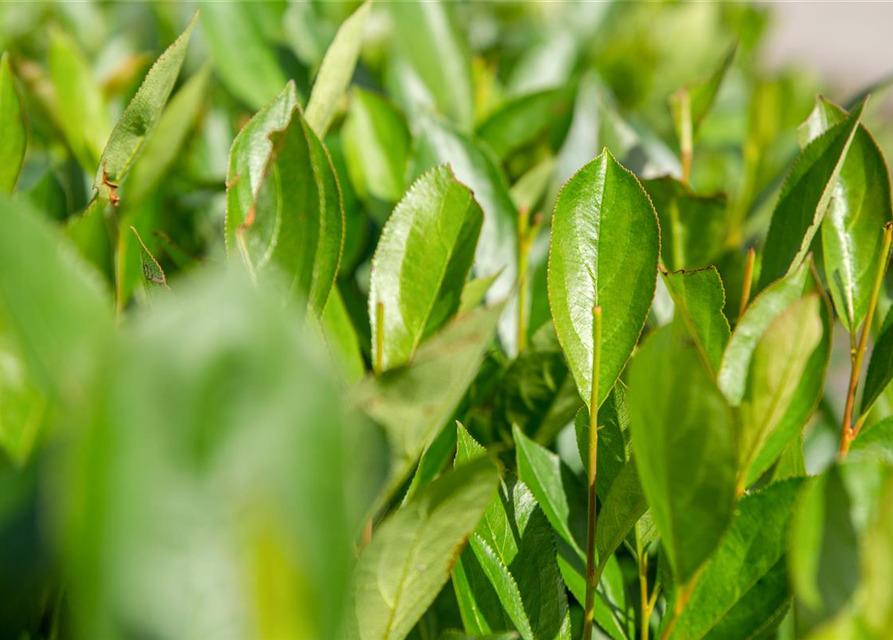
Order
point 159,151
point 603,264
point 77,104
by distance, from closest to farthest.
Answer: point 603,264 < point 159,151 < point 77,104

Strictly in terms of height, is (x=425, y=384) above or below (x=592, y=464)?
above

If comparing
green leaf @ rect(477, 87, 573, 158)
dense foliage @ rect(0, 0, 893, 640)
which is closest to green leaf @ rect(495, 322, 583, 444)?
dense foliage @ rect(0, 0, 893, 640)

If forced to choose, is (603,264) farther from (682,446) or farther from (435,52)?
(435,52)

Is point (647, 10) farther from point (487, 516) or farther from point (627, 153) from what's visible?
point (487, 516)

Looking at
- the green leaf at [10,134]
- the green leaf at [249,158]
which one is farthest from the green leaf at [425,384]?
the green leaf at [10,134]

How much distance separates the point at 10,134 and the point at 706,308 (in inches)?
21.2

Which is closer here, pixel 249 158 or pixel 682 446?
pixel 682 446

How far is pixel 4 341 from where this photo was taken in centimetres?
46

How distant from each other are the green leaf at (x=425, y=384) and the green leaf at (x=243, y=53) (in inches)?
31.4

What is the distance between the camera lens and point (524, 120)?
1.15 metres

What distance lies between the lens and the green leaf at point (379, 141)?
40.2 inches

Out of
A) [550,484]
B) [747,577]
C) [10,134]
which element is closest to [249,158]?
[10,134]

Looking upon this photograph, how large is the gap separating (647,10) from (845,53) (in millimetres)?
6515

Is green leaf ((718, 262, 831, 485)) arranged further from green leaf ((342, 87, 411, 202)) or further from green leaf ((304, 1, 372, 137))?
green leaf ((342, 87, 411, 202))
